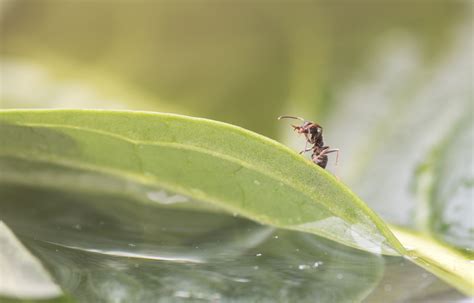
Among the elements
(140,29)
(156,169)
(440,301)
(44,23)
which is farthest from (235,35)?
(440,301)

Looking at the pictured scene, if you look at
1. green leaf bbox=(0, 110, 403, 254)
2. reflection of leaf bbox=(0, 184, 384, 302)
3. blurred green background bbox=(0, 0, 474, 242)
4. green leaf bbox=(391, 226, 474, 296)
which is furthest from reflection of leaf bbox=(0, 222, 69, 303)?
blurred green background bbox=(0, 0, 474, 242)

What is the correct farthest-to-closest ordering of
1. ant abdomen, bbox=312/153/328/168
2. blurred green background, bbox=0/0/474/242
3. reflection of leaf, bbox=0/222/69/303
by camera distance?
blurred green background, bbox=0/0/474/242
ant abdomen, bbox=312/153/328/168
reflection of leaf, bbox=0/222/69/303

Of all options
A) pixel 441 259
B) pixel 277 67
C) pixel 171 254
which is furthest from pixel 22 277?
pixel 277 67

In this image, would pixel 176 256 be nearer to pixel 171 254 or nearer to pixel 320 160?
pixel 171 254

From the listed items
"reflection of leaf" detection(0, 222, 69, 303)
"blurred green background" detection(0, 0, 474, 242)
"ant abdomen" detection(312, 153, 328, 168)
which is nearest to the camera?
"reflection of leaf" detection(0, 222, 69, 303)

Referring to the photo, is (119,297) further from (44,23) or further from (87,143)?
(44,23)

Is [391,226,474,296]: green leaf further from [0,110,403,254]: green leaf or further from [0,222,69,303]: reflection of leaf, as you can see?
[0,222,69,303]: reflection of leaf

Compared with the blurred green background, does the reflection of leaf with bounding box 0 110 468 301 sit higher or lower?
lower
